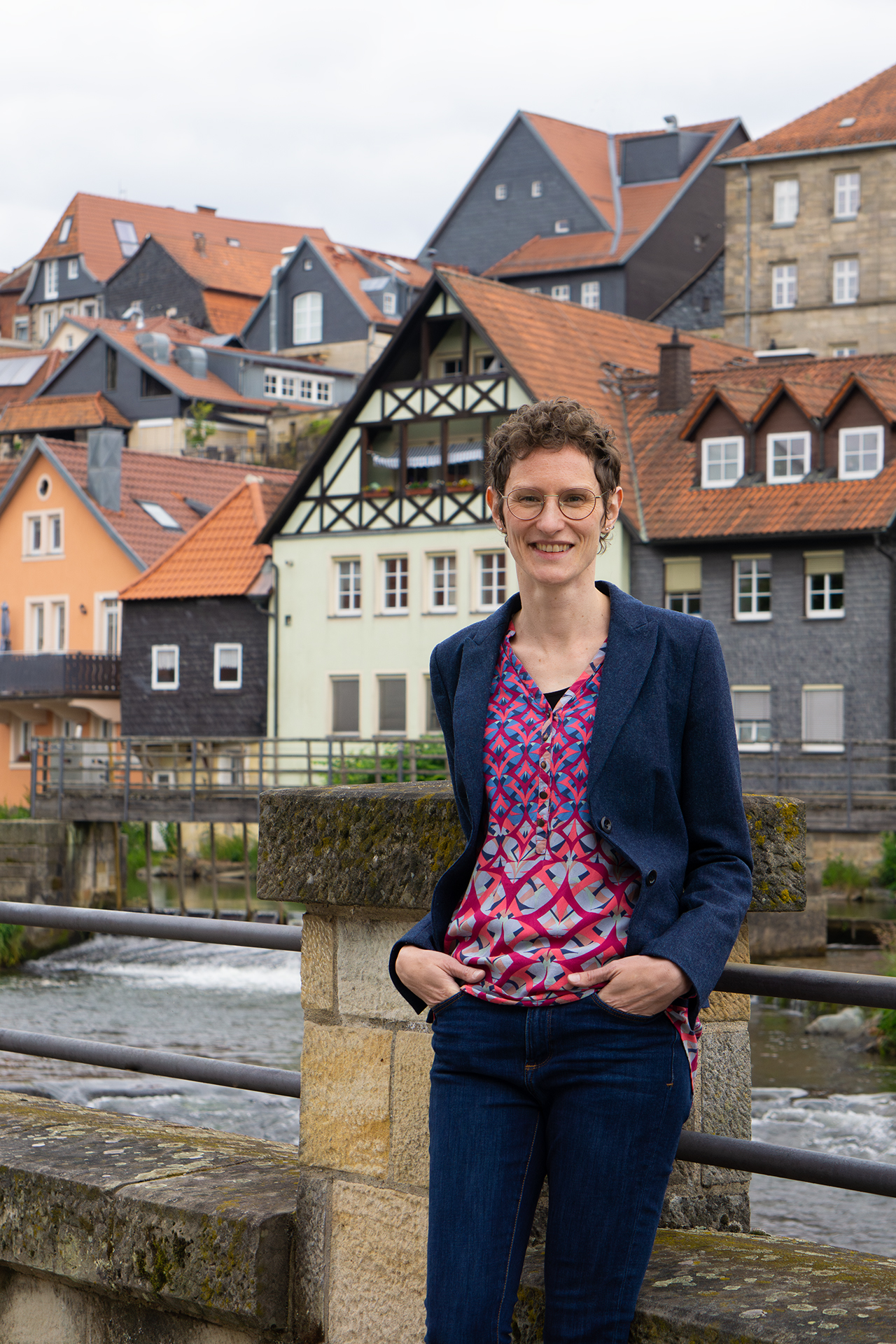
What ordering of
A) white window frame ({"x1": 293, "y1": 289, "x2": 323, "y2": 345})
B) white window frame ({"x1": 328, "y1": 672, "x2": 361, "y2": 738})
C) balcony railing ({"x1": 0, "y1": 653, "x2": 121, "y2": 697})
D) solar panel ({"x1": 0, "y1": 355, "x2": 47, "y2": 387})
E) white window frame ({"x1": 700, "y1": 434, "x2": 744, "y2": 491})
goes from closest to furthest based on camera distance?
white window frame ({"x1": 700, "y1": 434, "x2": 744, "y2": 491})
white window frame ({"x1": 328, "y1": 672, "x2": 361, "y2": 738})
balcony railing ({"x1": 0, "y1": 653, "x2": 121, "y2": 697})
white window frame ({"x1": 293, "y1": 289, "x2": 323, "y2": 345})
solar panel ({"x1": 0, "y1": 355, "x2": 47, "y2": 387})

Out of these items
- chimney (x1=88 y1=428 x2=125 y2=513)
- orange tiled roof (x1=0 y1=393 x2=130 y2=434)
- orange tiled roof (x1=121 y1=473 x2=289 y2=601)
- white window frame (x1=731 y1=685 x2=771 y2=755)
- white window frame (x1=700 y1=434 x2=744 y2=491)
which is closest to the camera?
white window frame (x1=731 y1=685 x2=771 y2=755)

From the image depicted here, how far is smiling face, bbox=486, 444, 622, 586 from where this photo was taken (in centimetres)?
287

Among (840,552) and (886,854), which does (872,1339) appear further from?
(840,552)

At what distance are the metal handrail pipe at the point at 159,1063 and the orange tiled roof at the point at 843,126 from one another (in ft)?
174

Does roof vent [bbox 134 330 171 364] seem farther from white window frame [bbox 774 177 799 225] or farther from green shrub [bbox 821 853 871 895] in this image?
green shrub [bbox 821 853 871 895]

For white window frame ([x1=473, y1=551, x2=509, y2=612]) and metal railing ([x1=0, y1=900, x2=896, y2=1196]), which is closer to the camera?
metal railing ([x1=0, y1=900, x2=896, y2=1196])

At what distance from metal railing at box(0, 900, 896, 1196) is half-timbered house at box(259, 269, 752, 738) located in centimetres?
3297

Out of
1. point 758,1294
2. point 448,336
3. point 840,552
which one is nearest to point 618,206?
point 448,336

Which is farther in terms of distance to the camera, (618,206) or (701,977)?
(618,206)

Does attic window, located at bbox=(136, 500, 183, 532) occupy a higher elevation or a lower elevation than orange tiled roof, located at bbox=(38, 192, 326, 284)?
lower

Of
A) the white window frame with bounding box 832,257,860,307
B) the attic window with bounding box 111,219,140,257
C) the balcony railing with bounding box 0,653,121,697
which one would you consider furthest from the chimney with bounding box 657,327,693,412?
the attic window with bounding box 111,219,140,257

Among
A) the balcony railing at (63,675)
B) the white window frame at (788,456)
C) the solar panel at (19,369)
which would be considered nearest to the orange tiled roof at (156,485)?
the balcony railing at (63,675)

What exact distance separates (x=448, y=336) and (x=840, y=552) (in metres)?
9.39

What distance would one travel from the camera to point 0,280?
10044cm
